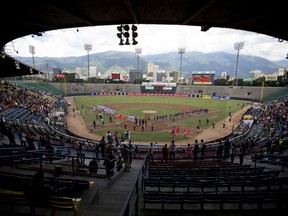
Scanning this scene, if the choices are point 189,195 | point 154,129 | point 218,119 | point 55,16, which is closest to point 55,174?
point 189,195

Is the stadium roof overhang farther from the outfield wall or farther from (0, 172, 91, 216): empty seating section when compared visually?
the outfield wall

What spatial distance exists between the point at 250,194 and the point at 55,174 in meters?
6.64

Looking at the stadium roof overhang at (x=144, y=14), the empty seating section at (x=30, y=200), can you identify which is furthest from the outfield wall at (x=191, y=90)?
the empty seating section at (x=30, y=200)

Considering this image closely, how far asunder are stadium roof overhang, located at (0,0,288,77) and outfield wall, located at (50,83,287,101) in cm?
7093

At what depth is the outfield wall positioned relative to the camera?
76188 millimetres

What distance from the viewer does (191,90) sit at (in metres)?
88.1

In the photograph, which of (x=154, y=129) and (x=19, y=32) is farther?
(x=154, y=129)

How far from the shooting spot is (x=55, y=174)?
758cm

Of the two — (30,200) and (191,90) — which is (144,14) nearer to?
(30,200)

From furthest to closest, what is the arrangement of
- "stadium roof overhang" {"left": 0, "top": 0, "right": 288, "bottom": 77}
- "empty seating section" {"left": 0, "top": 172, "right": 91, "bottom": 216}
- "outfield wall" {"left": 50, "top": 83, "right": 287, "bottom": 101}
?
1. "outfield wall" {"left": 50, "top": 83, "right": 287, "bottom": 101}
2. "stadium roof overhang" {"left": 0, "top": 0, "right": 288, "bottom": 77}
3. "empty seating section" {"left": 0, "top": 172, "right": 91, "bottom": 216}

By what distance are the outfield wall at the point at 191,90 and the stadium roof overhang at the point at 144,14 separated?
233 feet

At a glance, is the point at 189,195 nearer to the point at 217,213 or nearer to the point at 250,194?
the point at 217,213

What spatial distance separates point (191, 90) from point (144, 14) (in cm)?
8207

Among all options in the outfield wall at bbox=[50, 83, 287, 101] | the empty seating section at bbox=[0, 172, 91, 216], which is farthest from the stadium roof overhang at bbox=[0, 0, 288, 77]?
the outfield wall at bbox=[50, 83, 287, 101]
